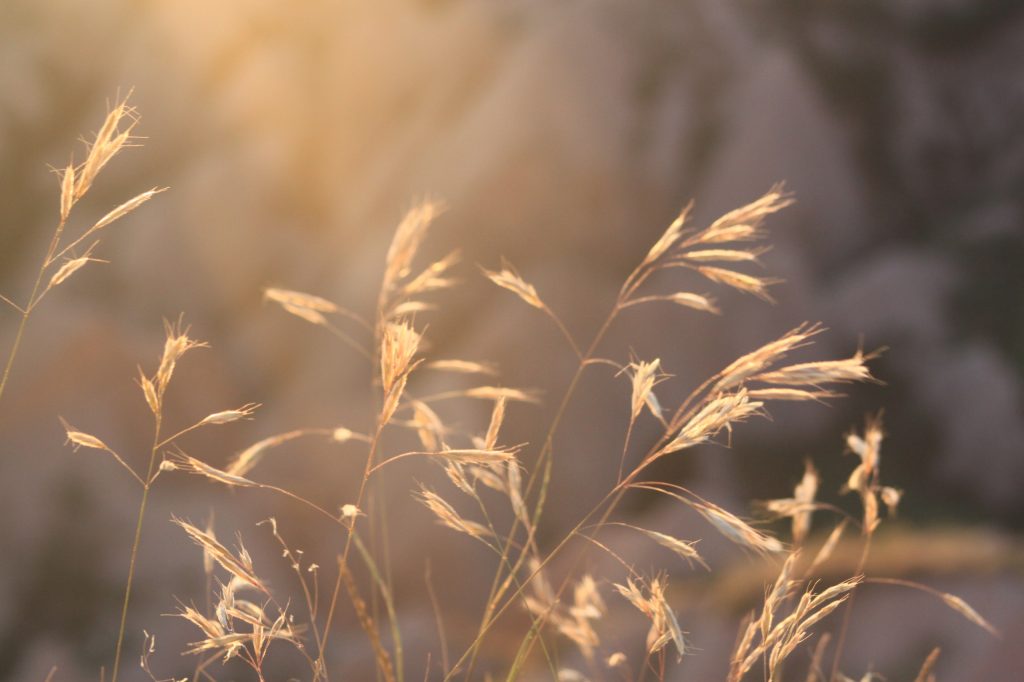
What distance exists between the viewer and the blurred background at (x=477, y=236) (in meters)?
3.95

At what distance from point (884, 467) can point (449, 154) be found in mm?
2501

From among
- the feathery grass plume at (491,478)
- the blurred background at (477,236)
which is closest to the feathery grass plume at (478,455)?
the feathery grass plume at (491,478)

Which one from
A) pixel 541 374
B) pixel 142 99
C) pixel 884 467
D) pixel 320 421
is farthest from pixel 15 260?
pixel 884 467

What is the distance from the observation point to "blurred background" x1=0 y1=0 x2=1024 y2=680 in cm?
395

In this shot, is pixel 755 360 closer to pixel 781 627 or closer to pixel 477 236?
pixel 781 627

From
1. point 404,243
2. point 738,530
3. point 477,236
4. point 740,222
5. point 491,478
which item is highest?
point 740,222

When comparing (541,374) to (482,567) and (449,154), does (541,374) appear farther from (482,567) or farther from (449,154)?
(449,154)

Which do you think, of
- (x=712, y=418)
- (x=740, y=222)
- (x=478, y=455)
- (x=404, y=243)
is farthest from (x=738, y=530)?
(x=404, y=243)

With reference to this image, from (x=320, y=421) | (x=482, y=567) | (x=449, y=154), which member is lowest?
(x=482, y=567)

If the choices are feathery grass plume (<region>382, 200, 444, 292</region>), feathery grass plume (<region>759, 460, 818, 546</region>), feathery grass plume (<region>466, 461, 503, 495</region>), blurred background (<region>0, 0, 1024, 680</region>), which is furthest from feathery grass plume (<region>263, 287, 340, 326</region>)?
blurred background (<region>0, 0, 1024, 680</region>)

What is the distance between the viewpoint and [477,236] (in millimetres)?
4305

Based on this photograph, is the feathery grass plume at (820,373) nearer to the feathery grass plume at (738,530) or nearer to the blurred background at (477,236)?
the feathery grass plume at (738,530)

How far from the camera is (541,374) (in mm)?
4141

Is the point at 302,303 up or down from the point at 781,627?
up
